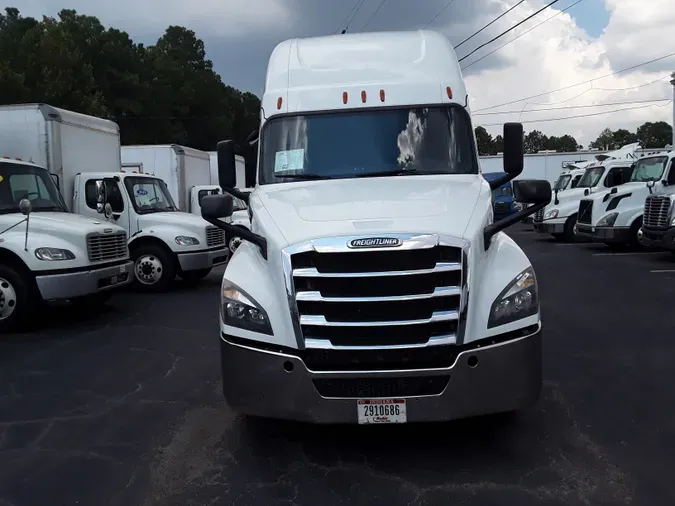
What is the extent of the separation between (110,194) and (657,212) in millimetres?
11075

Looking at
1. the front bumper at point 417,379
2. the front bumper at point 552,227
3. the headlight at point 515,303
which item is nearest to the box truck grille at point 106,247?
the front bumper at point 417,379

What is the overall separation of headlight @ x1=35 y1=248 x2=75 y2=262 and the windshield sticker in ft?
13.9

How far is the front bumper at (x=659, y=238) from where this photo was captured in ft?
45.2

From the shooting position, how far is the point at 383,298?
13.8 feet

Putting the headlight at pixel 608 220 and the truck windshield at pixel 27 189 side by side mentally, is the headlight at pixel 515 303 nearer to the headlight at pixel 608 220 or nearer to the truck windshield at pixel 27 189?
the truck windshield at pixel 27 189

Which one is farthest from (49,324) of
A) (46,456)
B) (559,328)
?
(559,328)

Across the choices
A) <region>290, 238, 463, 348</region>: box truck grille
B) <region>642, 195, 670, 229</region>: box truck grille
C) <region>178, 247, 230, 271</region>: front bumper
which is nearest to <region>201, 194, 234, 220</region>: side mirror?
<region>290, 238, 463, 348</region>: box truck grille

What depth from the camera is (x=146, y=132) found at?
4716cm

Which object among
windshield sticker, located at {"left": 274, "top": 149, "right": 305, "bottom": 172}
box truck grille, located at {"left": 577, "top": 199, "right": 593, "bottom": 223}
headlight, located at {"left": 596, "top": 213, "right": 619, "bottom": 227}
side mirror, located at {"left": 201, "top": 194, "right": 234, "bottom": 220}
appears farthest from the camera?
box truck grille, located at {"left": 577, "top": 199, "right": 593, "bottom": 223}

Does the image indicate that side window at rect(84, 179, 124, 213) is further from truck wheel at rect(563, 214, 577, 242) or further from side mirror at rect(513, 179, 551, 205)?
truck wheel at rect(563, 214, 577, 242)

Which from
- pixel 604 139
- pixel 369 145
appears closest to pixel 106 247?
pixel 369 145

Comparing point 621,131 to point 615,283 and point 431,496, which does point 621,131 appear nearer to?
point 615,283

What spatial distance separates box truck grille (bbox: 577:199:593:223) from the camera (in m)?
18.5

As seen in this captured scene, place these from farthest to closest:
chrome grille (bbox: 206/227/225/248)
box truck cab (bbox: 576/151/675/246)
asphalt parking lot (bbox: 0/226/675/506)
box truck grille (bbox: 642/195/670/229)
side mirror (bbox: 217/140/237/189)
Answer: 1. box truck cab (bbox: 576/151/675/246)
2. box truck grille (bbox: 642/195/670/229)
3. chrome grille (bbox: 206/227/225/248)
4. side mirror (bbox: 217/140/237/189)
5. asphalt parking lot (bbox: 0/226/675/506)
